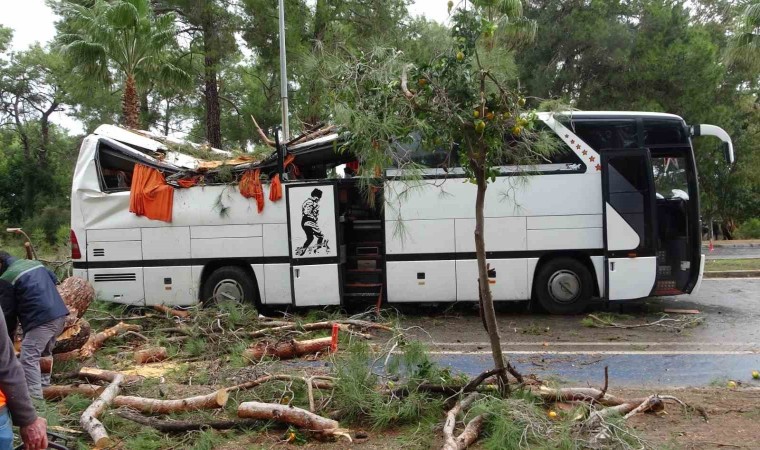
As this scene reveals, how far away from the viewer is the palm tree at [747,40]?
17.8 metres

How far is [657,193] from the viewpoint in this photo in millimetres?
10461

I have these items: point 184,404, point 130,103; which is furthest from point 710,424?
point 130,103

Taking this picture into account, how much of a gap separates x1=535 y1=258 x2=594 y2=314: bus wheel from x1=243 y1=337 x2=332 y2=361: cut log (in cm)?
410

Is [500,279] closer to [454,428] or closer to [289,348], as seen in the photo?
[289,348]

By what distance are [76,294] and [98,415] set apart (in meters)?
3.01

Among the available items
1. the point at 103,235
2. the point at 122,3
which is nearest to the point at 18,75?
the point at 122,3

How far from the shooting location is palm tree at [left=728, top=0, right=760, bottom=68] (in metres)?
17.8

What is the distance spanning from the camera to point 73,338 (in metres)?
7.28

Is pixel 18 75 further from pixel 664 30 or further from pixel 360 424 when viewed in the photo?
pixel 360 424

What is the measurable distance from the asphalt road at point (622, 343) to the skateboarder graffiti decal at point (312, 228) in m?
1.79

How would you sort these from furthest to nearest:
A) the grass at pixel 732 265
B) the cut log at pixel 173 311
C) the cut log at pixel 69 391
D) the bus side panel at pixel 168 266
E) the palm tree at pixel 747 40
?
the palm tree at pixel 747 40 < the grass at pixel 732 265 < the bus side panel at pixel 168 266 < the cut log at pixel 173 311 < the cut log at pixel 69 391

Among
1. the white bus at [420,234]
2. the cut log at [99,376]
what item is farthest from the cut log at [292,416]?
the white bus at [420,234]

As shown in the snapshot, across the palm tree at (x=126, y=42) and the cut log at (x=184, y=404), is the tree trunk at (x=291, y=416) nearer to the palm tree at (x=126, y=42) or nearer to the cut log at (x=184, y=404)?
the cut log at (x=184, y=404)

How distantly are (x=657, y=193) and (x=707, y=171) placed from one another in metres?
22.7
